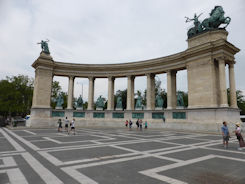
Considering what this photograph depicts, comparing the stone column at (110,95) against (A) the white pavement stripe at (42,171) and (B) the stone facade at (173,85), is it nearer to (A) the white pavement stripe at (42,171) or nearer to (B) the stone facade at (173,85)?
(B) the stone facade at (173,85)

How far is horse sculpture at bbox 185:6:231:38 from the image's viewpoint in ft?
89.2

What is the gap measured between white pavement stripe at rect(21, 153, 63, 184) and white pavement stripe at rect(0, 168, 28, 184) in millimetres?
538

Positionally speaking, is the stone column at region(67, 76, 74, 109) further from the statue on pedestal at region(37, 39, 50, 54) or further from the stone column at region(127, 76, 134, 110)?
the stone column at region(127, 76, 134, 110)

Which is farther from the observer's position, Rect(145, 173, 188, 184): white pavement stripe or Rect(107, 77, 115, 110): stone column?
Rect(107, 77, 115, 110): stone column

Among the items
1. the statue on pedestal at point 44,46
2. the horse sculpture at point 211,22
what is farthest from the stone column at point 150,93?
the statue on pedestal at point 44,46

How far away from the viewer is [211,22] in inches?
1102

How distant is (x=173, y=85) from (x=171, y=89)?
133 centimetres

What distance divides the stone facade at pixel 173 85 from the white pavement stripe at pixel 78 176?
22.8 metres

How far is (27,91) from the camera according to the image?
50.8 meters

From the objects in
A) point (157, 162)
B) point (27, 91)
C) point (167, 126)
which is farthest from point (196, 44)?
point (27, 91)

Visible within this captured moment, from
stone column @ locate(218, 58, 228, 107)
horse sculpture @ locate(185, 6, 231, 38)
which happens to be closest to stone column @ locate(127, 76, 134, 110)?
horse sculpture @ locate(185, 6, 231, 38)

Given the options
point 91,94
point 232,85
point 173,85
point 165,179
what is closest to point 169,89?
point 173,85

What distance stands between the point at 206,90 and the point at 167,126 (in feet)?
28.8

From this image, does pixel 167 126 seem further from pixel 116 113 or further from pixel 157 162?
pixel 157 162
